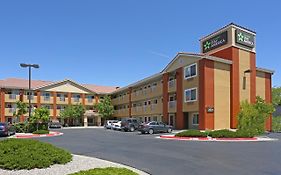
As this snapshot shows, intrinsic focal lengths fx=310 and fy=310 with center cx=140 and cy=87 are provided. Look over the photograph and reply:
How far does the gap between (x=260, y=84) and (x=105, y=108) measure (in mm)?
35790

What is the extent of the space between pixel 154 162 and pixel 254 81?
28763 mm

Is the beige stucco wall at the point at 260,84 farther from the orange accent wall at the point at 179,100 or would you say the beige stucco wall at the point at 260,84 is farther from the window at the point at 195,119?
the orange accent wall at the point at 179,100

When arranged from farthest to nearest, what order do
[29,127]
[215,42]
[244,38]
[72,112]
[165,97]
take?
[72,112]
[165,97]
[215,42]
[244,38]
[29,127]

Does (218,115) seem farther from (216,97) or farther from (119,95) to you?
(119,95)

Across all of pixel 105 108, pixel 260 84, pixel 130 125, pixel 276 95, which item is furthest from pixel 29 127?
pixel 276 95

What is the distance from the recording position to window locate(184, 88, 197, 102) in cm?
3503

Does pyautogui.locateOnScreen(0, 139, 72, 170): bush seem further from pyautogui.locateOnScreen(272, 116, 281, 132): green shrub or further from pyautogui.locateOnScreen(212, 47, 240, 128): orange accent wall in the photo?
pyautogui.locateOnScreen(272, 116, 281, 132): green shrub

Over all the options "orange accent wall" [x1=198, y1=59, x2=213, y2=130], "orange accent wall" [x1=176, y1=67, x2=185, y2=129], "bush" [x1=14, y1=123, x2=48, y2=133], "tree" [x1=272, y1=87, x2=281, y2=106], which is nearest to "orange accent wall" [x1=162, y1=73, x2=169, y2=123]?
"orange accent wall" [x1=176, y1=67, x2=185, y2=129]

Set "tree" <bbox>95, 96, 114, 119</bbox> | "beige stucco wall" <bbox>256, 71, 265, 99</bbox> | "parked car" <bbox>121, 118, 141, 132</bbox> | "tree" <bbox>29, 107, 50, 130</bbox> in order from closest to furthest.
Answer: "tree" <bbox>29, 107, 50, 130</bbox> → "beige stucco wall" <bbox>256, 71, 265, 99</bbox> → "parked car" <bbox>121, 118, 141, 132</bbox> → "tree" <bbox>95, 96, 114, 119</bbox>

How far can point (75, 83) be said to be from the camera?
69.3m

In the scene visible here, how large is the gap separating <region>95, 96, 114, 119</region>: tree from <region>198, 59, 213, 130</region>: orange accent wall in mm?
35815

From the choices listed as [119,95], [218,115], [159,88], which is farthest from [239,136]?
[119,95]

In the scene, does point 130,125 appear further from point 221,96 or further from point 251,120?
point 251,120

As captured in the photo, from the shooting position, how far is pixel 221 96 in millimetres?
34281
